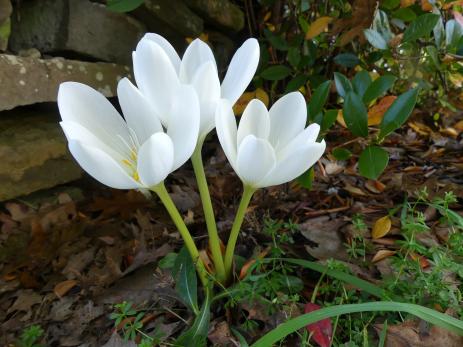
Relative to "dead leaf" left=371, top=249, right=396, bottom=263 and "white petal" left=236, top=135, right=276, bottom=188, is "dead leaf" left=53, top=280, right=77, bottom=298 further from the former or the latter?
"dead leaf" left=371, top=249, right=396, bottom=263

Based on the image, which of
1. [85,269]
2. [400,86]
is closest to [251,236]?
[85,269]

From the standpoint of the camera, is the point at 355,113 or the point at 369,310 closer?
the point at 369,310

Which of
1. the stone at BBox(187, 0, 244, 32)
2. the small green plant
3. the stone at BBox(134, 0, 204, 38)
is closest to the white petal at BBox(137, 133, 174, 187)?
the small green plant

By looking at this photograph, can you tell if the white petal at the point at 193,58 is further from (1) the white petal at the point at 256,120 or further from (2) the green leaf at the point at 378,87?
(2) the green leaf at the point at 378,87

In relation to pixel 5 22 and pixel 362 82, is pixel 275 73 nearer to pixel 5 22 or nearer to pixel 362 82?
pixel 362 82

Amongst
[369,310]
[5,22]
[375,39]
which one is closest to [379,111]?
Answer: [375,39]
